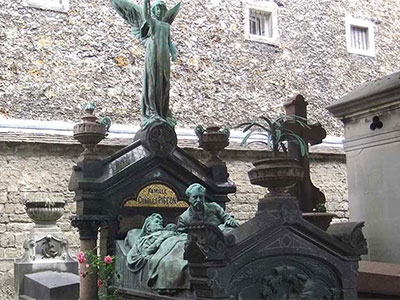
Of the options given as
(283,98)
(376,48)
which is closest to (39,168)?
(283,98)

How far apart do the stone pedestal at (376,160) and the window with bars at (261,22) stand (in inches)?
301

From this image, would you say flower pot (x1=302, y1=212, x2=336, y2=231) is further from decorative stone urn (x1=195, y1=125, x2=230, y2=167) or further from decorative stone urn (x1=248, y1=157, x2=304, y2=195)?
decorative stone urn (x1=248, y1=157, x2=304, y2=195)

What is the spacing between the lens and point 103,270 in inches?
259

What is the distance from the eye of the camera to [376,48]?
16.6 metres

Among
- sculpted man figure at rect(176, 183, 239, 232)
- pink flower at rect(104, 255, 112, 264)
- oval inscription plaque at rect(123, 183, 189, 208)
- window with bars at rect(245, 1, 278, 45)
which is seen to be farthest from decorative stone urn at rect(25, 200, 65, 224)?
window with bars at rect(245, 1, 278, 45)

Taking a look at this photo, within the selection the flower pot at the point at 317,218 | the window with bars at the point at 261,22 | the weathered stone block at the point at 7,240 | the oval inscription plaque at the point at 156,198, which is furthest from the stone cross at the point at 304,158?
the window with bars at the point at 261,22

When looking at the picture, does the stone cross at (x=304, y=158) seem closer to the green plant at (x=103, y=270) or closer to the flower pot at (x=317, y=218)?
the flower pot at (x=317, y=218)

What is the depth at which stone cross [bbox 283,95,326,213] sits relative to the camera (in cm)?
738

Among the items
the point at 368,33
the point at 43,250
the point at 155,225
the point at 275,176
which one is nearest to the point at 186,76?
the point at 368,33

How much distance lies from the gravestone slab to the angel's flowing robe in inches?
80.5

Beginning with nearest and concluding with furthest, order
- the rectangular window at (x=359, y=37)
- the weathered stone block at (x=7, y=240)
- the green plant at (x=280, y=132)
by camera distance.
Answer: the green plant at (x=280, y=132)
the weathered stone block at (x=7, y=240)
the rectangular window at (x=359, y=37)

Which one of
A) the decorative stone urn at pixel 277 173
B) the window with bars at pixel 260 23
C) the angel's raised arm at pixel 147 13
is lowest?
the decorative stone urn at pixel 277 173

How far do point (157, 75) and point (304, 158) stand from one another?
2117 mm

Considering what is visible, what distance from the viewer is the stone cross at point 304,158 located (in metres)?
7.38
